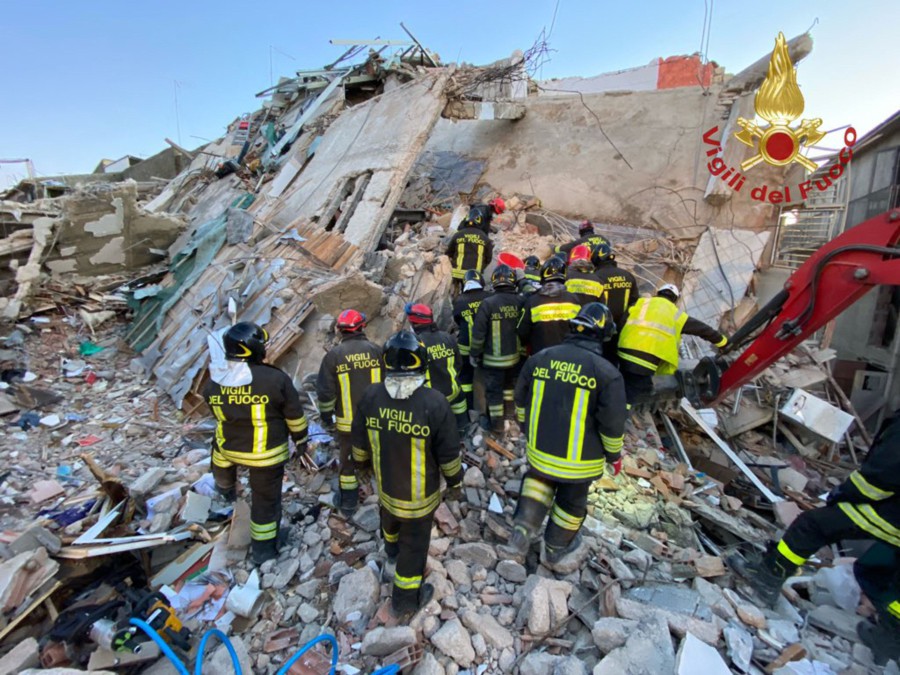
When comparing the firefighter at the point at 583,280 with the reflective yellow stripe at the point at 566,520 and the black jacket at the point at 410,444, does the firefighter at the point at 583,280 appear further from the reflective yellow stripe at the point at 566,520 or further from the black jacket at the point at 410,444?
the black jacket at the point at 410,444

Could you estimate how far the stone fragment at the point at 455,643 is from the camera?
7.91 feet

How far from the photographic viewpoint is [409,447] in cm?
257

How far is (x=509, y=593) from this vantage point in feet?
9.37

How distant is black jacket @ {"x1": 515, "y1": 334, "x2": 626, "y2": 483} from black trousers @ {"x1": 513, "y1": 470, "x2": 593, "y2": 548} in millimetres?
124

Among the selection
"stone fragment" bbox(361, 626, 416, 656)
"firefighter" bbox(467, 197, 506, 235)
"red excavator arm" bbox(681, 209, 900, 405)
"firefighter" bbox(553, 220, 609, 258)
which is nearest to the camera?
"stone fragment" bbox(361, 626, 416, 656)

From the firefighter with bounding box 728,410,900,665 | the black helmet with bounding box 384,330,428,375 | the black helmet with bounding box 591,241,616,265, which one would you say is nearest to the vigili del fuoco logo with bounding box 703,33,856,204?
the black helmet with bounding box 591,241,616,265

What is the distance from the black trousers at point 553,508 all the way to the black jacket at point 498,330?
1.55 metres

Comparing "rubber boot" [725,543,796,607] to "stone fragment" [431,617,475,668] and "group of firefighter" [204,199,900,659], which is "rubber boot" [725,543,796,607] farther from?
"stone fragment" [431,617,475,668]

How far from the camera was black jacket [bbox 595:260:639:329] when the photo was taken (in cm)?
465

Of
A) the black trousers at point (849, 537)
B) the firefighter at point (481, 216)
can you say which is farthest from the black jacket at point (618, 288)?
the black trousers at point (849, 537)

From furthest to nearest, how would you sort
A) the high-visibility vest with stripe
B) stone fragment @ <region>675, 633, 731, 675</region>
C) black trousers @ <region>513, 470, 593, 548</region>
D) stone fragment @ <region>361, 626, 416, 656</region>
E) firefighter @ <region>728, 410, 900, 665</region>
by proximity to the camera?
1. the high-visibility vest with stripe
2. black trousers @ <region>513, 470, 593, 548</region>
3. firefighter @ <region>728, 410, 900, 665</region>
4. stone fragment @ <region>361, 626, 416, 656</region>
5. stone fragment @ <region>675, 633, 731, 675</region>

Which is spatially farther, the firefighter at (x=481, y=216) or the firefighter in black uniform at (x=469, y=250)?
the firefighter at (x=481, y=216)

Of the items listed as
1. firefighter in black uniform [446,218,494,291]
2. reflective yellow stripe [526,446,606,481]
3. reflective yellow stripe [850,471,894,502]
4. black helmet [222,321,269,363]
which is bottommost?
reflective yellow stripe [526,446,606,481]

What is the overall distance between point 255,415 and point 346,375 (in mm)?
819
